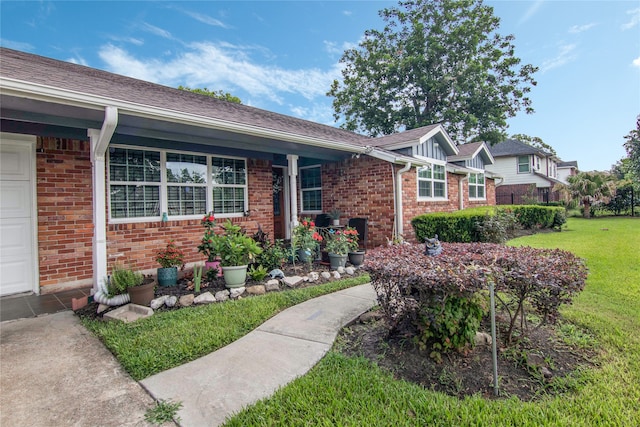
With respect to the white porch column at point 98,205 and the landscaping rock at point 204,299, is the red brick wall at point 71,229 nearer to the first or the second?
the white porch column at point 98,205

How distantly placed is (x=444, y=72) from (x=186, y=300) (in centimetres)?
2440

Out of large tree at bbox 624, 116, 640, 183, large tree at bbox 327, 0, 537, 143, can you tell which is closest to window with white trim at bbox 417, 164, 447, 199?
large tree at bbox 327, 0, 537, 143

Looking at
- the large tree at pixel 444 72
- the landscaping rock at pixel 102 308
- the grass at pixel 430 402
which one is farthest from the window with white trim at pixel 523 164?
the landscaping rock at pixel 102 308

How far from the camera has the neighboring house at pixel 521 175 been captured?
23786mm

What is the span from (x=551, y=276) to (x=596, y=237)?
10.5 m

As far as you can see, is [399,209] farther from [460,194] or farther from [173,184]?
[460,194]

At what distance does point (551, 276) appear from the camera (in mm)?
2549

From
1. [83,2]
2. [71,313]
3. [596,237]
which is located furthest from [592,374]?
[83,2]

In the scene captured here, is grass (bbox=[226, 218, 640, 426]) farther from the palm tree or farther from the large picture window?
the palm tree

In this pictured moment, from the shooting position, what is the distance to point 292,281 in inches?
219

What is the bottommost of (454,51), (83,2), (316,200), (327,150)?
(316,200)

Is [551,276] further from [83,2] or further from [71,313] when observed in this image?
[83,2]

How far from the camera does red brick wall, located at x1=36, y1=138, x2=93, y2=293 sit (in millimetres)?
5348

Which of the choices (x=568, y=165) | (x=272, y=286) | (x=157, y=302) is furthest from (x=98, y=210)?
(x=568, y=165)
